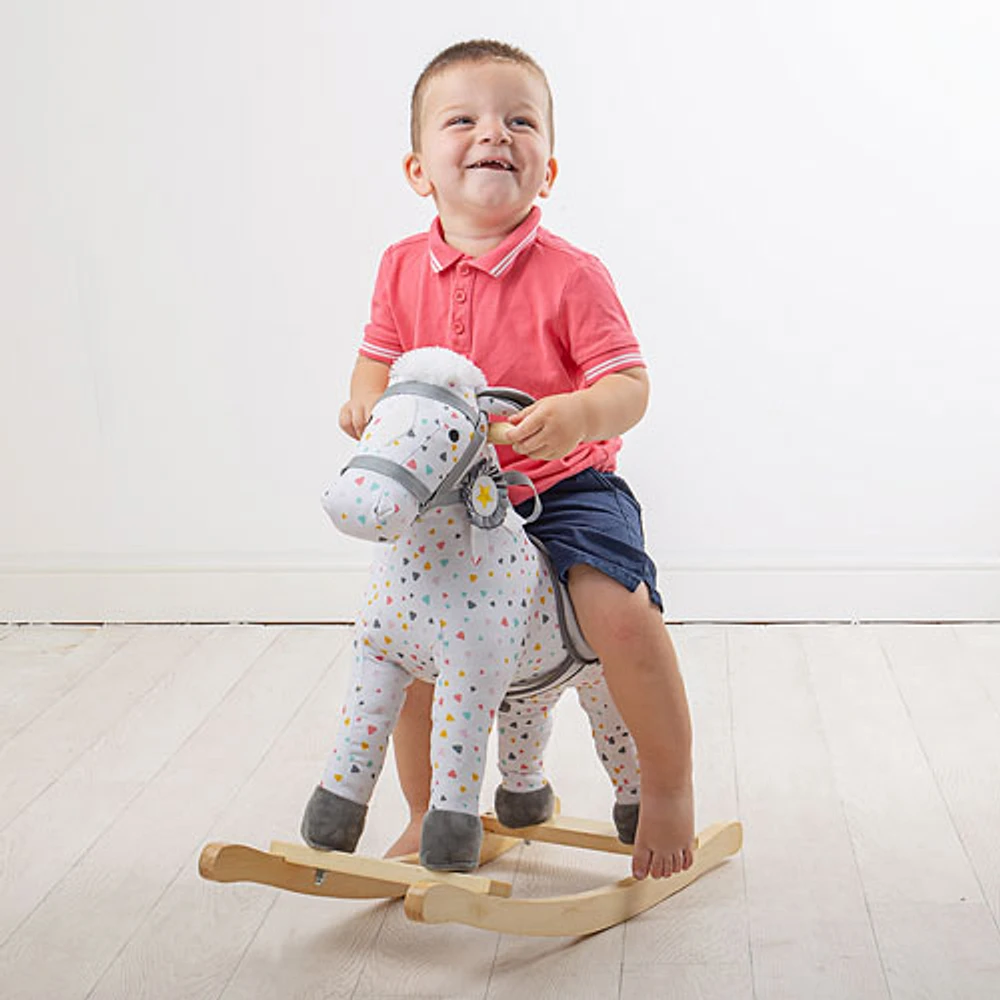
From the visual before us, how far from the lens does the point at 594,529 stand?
146cm

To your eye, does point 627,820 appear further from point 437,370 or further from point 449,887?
point 437,370

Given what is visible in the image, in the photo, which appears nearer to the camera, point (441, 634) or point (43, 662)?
point (441, 634)

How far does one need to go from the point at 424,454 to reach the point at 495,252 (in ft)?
0.86

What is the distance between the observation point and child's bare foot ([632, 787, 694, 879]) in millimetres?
1499

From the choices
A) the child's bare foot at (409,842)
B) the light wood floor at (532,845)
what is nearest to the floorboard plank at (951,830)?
the light wood floor at (532,845)

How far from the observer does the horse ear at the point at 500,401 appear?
135cm

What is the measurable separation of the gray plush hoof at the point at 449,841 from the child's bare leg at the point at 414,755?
244 mm

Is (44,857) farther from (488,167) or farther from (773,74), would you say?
(773,74)

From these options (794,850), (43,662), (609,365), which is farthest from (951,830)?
(43,662)

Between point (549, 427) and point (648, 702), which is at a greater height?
point (549, 427)

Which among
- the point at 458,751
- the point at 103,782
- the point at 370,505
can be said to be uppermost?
the point at 370,505

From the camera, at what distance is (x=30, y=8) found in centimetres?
254

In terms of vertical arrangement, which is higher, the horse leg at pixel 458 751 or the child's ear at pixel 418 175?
the child's ear at pixel 418 175

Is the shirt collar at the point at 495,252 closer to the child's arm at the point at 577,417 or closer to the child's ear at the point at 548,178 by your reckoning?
the child's ear at the point at 548,178
